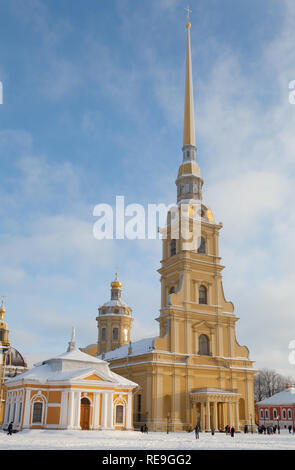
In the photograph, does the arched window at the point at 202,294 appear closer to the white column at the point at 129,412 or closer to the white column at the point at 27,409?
the white column at the point at 129,412

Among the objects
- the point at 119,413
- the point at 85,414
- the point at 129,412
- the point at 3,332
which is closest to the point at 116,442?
the point at 85,414

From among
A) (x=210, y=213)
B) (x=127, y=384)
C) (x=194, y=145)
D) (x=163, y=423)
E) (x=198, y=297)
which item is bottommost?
(x=163, y=423)

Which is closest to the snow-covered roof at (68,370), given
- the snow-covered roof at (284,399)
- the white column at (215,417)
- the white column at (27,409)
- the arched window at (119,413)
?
the white column at (27,409)

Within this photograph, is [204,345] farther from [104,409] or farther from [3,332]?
[3,332]

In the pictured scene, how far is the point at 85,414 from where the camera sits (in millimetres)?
35500

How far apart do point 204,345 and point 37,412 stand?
19.7m

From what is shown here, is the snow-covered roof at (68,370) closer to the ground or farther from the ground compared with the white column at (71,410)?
farther from the ground

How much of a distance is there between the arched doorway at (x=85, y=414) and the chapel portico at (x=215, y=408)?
477 inches

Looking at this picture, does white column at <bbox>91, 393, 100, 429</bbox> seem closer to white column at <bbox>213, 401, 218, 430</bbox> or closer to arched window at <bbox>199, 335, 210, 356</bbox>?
white column at <bbox>213, 401, 218, 430</bbox>

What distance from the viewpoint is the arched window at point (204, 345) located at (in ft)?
159

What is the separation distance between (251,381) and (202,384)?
6244 mm

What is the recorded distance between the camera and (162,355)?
45.3 meters
